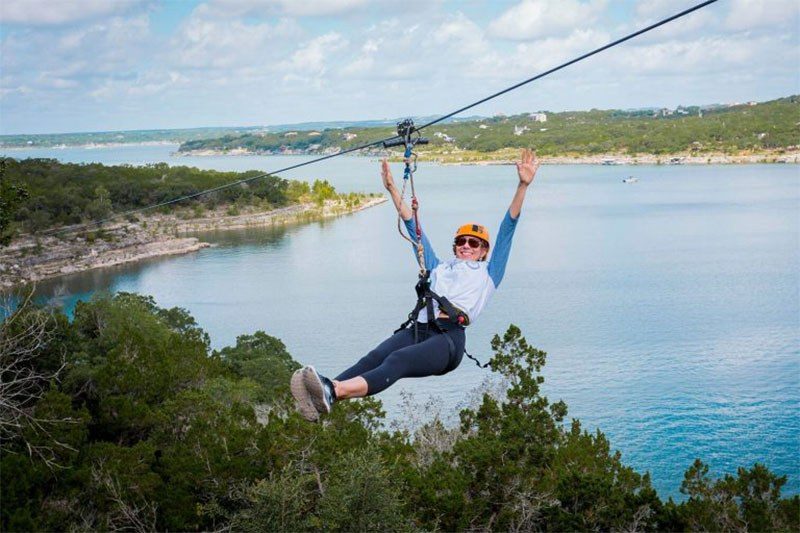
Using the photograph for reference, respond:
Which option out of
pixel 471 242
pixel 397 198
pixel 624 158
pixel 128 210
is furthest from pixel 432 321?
pixel 624 158

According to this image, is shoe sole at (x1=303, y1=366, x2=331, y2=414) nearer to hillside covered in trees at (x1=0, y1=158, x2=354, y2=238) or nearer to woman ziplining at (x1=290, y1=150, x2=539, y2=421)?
woman ziplining at (x1=290, y1=150, x2=539, y2=421)

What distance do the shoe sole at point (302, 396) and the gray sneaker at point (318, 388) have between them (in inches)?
0.6

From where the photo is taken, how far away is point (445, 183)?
63.2 m

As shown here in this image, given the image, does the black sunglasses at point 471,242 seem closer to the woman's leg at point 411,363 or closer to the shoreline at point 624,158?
the woman's leg at point 411,363

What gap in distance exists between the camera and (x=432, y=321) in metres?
3.35

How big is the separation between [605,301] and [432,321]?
76.0 feet

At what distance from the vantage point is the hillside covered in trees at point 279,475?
7609 millimetres

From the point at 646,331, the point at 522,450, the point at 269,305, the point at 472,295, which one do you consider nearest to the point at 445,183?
the point at 269,305

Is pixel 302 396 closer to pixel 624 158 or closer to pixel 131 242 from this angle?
pixel 131 242

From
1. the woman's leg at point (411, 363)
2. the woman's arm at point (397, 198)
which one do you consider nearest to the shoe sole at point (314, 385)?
the woman's leg at point (411, 363)

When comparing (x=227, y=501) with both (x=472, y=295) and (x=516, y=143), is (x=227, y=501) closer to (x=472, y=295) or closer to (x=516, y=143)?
(x=472, y=295)

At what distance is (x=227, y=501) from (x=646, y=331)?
16584 mm

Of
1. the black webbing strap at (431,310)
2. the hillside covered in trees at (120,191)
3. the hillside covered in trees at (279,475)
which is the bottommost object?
the hillside covered in trees at (279,475)

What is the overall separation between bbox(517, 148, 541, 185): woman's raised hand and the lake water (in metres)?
12.3
